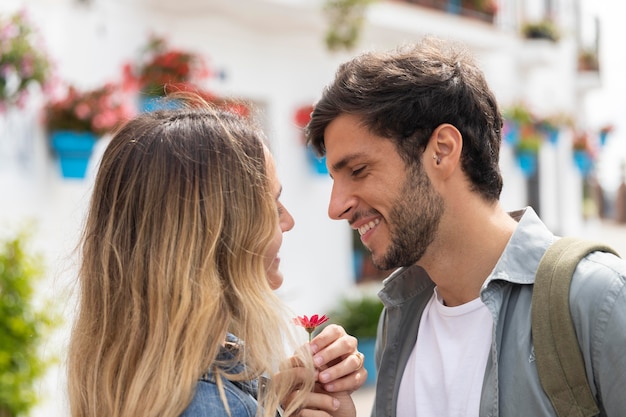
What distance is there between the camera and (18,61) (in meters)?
4.79

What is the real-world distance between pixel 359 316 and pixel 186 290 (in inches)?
261

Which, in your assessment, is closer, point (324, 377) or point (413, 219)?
point (324, 377)

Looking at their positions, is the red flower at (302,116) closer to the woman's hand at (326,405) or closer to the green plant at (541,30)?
the woman's hand at (326,405)

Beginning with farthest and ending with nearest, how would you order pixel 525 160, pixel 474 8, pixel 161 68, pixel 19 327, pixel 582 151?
1. pixel 582 151
2. pixel 525 160
3. pixel 474 8
4. pixel 161 68
5. pixel 19 327

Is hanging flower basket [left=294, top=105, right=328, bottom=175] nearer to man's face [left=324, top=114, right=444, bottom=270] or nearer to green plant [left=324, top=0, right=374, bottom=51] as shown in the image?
green plant [left=324, top=0, right=374, bottom=51]

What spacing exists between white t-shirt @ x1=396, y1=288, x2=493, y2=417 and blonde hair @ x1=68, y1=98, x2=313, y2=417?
0.48 m

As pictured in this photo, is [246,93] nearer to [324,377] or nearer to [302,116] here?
[302,116]

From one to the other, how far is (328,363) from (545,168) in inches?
501

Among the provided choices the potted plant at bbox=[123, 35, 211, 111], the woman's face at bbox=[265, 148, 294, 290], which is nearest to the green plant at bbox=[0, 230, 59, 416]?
the potted plant at bbox=[123, 35, 211, 111]

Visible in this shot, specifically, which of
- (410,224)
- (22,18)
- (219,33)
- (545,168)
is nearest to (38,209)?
(22,18)

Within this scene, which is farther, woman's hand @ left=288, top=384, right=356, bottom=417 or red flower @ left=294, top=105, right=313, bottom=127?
red flower @ left=294, top=105, right=313, bottom=127

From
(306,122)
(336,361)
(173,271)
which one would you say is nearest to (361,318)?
(306,122)

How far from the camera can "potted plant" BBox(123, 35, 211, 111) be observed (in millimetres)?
6211

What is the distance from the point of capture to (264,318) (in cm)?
190
